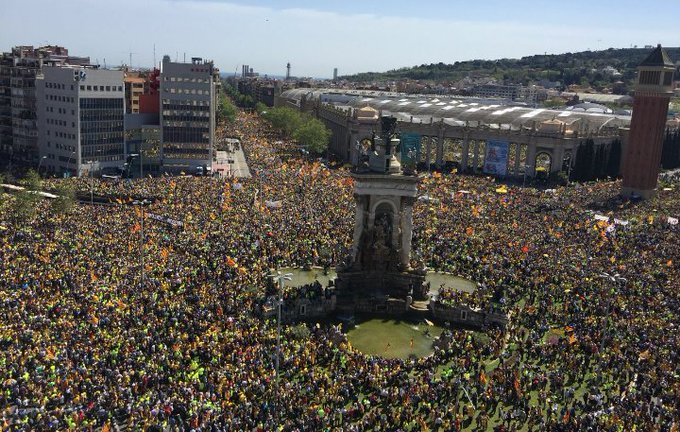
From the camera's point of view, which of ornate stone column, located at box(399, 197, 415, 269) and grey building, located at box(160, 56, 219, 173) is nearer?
ornate stone column, located at box(399, 197, 415, 269)

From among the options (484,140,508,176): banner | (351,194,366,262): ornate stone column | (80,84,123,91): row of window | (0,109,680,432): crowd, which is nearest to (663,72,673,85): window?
(484,140,508,176): banner

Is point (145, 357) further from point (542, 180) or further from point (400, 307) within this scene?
point (542, 180)

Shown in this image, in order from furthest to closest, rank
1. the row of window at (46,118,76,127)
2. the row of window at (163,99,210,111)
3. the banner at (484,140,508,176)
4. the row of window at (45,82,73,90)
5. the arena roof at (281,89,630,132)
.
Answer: the arena roof at (281,89,630,132), the banner at (484,140,508,176), the row of window at (163,99,210,111), the row of window at (46,118,76,127), the row of window at (45,82,73,90)

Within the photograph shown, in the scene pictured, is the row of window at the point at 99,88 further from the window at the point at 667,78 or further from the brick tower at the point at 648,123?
the window at the point at 667,78

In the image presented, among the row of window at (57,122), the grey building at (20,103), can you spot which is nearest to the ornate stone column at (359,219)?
the row of window at (57,122)

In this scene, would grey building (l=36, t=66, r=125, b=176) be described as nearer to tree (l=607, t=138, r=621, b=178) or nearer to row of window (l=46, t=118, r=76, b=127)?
row of window (l=46, t=118, r=76, b=127)

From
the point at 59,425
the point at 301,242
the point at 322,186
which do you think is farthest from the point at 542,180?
the point at 59,425
